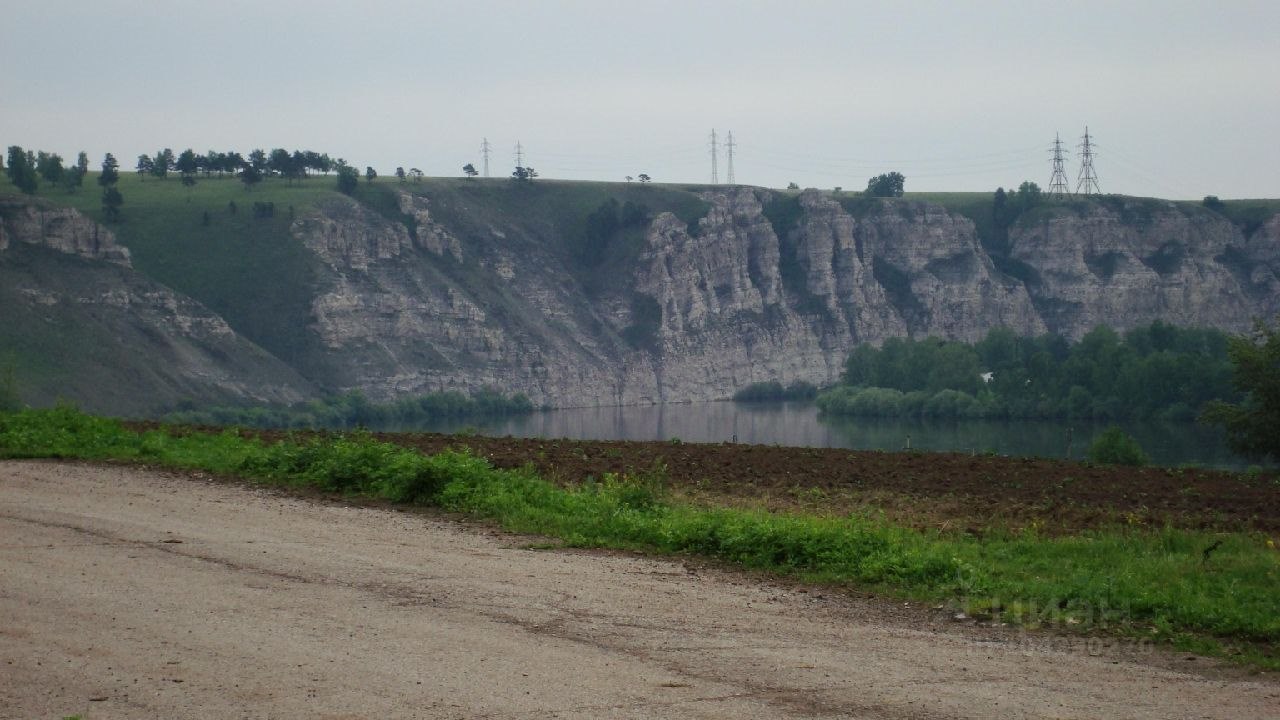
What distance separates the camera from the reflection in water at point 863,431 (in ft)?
293

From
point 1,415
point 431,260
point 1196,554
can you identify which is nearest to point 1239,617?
point 1196,554

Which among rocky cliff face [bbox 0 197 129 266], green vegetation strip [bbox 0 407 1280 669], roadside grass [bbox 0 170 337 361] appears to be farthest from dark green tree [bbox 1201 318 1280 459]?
rocky cliff face [bbox 0 197 129 266]

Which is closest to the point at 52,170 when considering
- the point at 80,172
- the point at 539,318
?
the point at 80,172

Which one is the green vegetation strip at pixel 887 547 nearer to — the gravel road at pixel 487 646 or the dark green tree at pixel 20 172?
the gravel road at pixel 487 646

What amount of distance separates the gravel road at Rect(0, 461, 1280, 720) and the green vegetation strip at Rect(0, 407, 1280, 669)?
0.79m

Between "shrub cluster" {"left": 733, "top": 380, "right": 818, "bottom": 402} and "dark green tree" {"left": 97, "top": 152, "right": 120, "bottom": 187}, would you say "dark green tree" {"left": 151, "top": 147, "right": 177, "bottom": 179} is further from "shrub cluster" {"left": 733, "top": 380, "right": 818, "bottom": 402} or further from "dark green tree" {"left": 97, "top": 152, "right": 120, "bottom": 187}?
"shrub cluster" {"left": 733, "top": 380, "right": 818, "bottom": 402}

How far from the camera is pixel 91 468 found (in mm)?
21688

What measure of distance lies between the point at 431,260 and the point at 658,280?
3729 centimetres

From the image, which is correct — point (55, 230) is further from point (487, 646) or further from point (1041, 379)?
point (487, 646)

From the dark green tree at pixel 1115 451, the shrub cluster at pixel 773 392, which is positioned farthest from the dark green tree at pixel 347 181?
the dark green tree at pixel 1115 451

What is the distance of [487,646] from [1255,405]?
58038mm

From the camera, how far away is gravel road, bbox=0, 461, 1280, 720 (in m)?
8.89

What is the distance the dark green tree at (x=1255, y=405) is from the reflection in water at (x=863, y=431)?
1438 centimetres

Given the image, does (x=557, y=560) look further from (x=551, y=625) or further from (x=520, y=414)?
(x=520, y=414)
